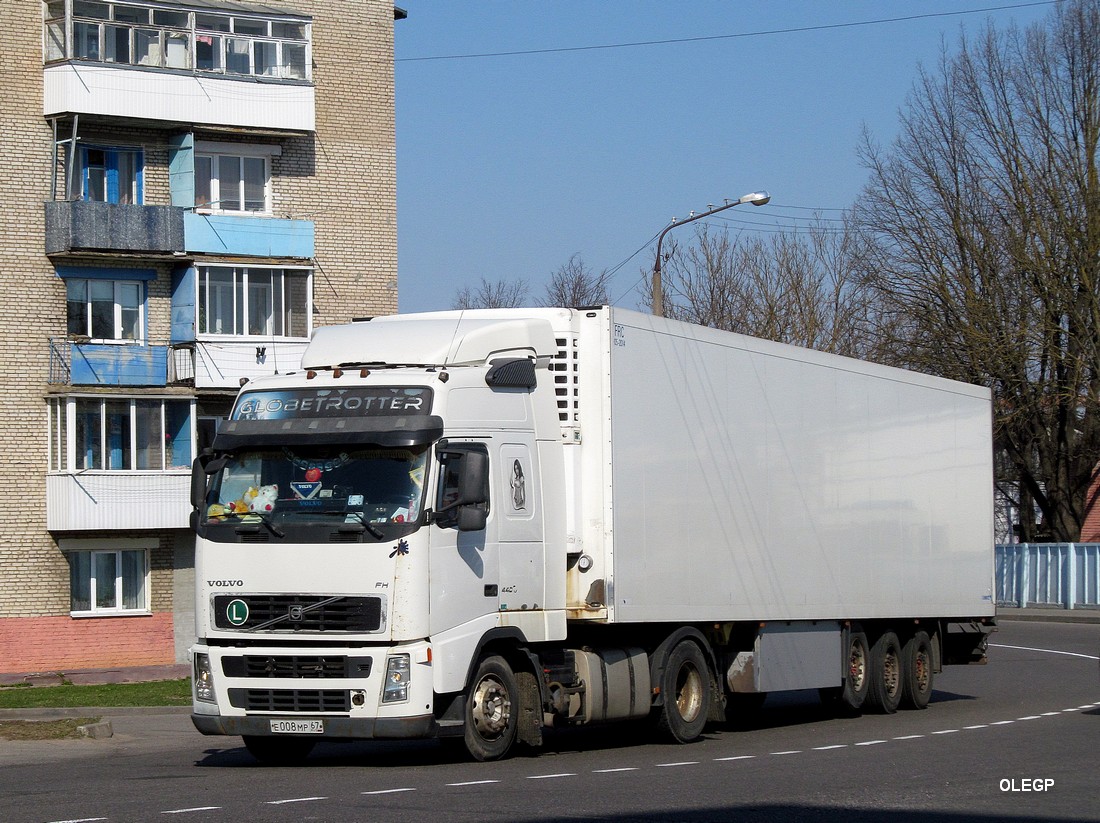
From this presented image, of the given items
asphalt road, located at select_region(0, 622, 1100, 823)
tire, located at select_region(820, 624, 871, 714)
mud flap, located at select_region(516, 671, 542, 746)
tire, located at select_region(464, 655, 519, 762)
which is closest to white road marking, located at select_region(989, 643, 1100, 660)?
asphalt road, located at select_region(0, 622, 1100, 823)

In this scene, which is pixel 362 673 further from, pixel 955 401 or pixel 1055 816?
pixel 955 401

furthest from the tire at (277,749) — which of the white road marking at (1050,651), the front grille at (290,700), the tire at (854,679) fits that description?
the white road marking at (1050,651)

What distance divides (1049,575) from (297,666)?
38575 mm

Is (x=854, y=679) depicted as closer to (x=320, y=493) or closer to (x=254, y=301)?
(x=320, y=493)

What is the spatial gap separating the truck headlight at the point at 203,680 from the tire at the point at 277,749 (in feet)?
2.62

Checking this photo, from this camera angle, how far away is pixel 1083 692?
21109 mm

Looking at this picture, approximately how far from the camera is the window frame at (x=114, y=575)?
3328cm

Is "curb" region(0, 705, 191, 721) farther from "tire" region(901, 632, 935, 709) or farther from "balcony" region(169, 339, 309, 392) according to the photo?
"balcony" region(169, 339, 309, 392)

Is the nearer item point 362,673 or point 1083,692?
point 362,673

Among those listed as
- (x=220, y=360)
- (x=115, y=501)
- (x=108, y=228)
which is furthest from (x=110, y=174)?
(x=115, y=501)

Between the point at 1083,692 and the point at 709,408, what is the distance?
31.0 ft

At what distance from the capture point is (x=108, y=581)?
3369 cm

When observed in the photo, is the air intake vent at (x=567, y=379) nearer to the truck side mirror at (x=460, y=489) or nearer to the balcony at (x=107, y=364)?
the truck side mirror at (x=460, y=489)

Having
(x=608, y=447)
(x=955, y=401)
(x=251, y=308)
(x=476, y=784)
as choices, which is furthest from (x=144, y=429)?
(x=476, y=784)
